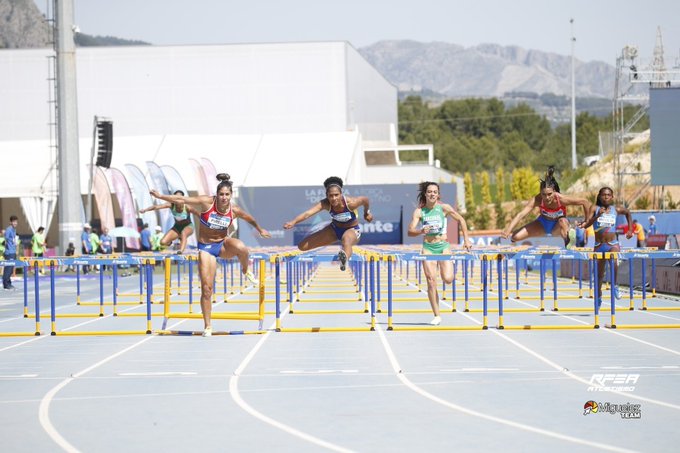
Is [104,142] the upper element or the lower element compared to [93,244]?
upper

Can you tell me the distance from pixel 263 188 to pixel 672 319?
31.5m

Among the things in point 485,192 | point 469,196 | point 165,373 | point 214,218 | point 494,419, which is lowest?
point 165,373

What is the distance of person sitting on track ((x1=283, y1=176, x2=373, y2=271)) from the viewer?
14.5m

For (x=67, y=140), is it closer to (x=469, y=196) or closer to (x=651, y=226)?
(x=651, y=226)

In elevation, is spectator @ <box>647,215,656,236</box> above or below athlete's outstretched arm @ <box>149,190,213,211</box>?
below

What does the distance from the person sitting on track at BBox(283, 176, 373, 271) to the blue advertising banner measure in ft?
101

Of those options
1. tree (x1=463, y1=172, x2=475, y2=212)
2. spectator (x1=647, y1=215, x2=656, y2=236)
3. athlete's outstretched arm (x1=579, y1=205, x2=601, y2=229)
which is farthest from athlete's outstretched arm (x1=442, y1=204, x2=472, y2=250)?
tree (x1=463, y1=172, x2=475, y2=212)

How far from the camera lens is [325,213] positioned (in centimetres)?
4769

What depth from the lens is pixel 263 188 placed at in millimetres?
47938

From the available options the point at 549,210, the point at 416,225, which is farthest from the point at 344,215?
the point at 549,210

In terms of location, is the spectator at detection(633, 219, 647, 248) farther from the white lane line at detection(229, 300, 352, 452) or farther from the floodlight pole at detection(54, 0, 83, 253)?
the floodlight pole at detection(54, 0, 83, 253)

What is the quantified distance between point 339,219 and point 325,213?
32.7 meters

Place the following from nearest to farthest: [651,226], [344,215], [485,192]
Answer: [344,215] < [651,226] < [485,192]

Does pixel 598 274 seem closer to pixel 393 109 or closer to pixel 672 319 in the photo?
pixel 672 319
